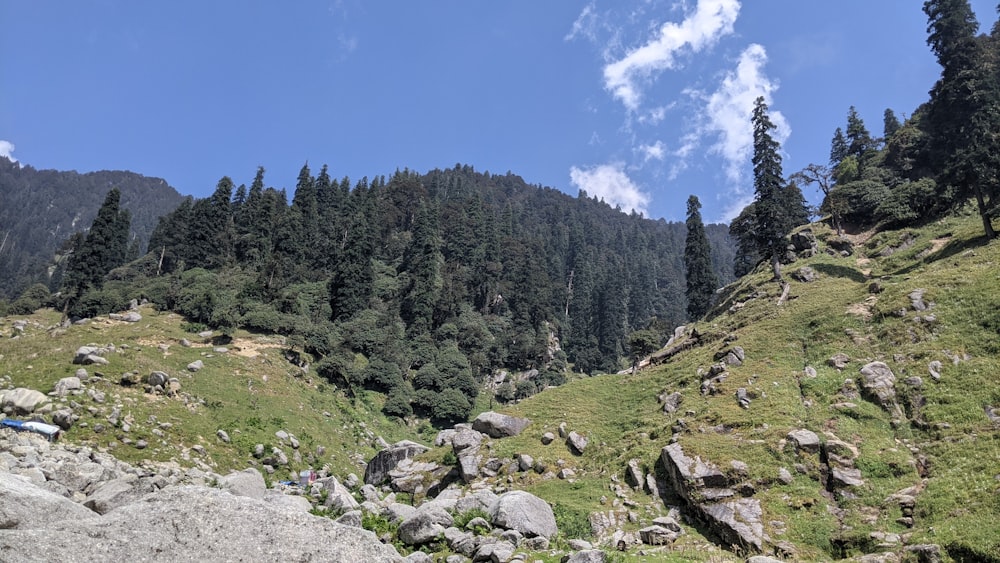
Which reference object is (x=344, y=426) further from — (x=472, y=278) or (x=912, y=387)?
(x=472, y=278)

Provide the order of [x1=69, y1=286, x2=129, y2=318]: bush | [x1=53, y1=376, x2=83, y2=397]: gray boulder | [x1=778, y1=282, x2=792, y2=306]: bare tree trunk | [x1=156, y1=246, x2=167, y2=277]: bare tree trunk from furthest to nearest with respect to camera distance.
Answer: [x1=156, y1=246, x2=167, y2=277]: bare tree trunk → [x1=69, y1=286, x2=129, y2=318]: bush → [x1=778, y1=282, x2=792, y2=306]: bare tree trunk → [x1=53, y1=376, x2=83, y2=397]: gray boulder

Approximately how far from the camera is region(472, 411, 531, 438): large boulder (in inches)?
1185

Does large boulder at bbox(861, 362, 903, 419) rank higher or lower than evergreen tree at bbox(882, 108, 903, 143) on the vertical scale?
lower

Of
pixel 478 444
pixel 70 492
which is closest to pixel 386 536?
pixel 70 492

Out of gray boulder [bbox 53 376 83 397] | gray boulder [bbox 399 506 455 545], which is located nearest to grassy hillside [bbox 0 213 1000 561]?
gray boulder [bbox 53 376 83 397]

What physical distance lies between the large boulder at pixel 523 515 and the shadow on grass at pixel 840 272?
3565cm

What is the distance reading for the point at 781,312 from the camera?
36906 millimetres

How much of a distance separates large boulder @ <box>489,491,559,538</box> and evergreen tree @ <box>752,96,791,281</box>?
38947 millimetres

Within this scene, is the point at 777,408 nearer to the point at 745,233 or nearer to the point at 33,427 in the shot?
the point at 33,427

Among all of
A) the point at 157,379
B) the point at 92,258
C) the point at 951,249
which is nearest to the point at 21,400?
the point at 157,379

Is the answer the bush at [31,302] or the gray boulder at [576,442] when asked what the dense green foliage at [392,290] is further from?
the gray boulder at [576,442]

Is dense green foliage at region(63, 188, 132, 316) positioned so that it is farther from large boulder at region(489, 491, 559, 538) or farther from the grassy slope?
large boulder at region(489, 491, 559, 538)

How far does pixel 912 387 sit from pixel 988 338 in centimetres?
449

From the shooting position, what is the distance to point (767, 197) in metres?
49.0
